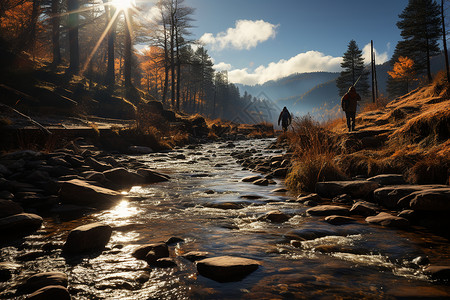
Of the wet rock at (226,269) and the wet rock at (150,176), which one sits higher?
the wet rock at (150,176)

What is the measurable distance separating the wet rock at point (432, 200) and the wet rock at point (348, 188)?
1.19 meters

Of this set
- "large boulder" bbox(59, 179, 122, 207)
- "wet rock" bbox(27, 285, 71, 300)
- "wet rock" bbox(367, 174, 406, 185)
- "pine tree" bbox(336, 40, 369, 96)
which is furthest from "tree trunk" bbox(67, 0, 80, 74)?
"pine tree" bbox(336, 40, 369, 96)

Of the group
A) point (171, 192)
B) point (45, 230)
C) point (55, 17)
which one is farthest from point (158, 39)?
point (45, 230)

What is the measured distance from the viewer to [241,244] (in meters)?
2.90

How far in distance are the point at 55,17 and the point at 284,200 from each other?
89.0 feet

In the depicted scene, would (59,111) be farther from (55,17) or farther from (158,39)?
(158,39)

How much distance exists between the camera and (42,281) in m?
1.97

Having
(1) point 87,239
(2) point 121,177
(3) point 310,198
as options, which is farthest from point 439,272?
(2) point 121,177

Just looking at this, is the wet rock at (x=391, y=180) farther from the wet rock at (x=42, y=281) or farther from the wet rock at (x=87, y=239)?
the wet rock at (x=42, y=281)

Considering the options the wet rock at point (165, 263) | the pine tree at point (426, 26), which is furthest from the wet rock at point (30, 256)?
the pine tree at point (426, 26)

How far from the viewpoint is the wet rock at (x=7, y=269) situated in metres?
2.11

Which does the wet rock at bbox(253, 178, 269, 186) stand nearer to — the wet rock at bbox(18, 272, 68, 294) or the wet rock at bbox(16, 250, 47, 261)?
the wet rock at bbox(16, 250, 47, 261)

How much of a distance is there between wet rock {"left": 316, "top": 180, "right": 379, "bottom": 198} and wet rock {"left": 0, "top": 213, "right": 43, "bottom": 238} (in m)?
4.41

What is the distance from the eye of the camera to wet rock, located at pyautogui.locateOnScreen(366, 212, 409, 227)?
133 inches
